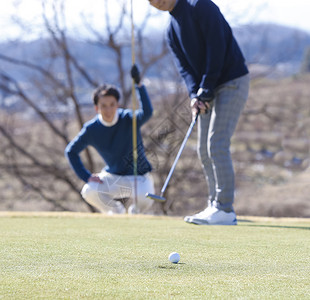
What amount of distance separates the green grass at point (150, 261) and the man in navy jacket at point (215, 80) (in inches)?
13.7

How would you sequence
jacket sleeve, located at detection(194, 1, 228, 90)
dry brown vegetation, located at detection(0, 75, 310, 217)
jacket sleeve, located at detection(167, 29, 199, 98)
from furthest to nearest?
1. dry brown vegetation, located at detection(0, 75, 310, 217)
2. jacket sleeve, located at detection(167, 29, 199, 98)
3. jacket sleeve, located at detection(194, 1, 228, 90)

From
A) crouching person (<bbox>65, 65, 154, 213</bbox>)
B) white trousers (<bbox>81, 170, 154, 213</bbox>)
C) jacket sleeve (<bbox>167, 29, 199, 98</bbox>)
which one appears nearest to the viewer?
jacket sleeve (<bbox>167, 29, 199, 98</bbox>)

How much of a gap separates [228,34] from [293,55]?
42.3 feet

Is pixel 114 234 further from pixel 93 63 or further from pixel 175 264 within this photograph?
pixel 93 63

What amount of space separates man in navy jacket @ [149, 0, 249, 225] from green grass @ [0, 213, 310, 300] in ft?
1.14

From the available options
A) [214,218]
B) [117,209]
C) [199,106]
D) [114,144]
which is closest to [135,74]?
[114,144]

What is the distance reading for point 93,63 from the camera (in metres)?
15.8

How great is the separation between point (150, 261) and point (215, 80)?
1983 mm

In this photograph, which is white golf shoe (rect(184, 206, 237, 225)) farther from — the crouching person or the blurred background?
the blurred background

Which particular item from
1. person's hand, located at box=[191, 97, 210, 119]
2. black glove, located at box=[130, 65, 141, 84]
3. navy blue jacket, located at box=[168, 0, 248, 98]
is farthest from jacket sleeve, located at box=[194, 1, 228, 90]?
black glove, located at box=[130, 65, 141, 84]

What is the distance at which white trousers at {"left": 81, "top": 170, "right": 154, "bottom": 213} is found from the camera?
557 cm

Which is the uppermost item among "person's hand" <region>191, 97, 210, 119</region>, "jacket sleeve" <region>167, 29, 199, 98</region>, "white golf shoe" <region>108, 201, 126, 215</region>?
"jacket sleeve" <region>167, 29, 199, 98</region>

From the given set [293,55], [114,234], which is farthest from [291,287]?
[293,55]

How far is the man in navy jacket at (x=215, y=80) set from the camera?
165 inches
